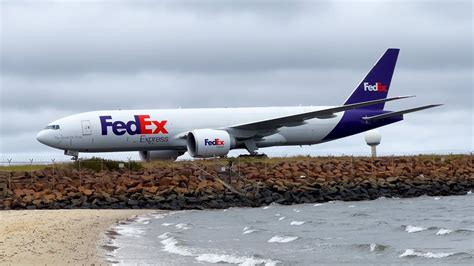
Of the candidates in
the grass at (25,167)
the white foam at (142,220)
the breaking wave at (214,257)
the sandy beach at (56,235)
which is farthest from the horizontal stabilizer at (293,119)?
the breaking wave at (214,257)

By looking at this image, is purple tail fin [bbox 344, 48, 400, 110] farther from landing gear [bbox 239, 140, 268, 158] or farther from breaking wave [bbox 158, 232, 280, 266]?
breaking wave [bbox 158, 232, 280, 266]

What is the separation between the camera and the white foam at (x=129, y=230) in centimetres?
2815

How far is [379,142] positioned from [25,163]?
19.9m

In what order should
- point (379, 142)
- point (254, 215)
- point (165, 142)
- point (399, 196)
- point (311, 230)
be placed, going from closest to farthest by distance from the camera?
point (311, 230) → point (254, 215) → point (399, 196) → point (165, 142) → point (379, 142)

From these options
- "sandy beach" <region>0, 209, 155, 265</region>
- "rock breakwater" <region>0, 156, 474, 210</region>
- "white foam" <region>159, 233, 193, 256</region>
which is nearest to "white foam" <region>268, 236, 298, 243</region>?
"white foam" <region>159, 233, 193, 256</region>

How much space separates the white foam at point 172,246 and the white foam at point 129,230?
2.61 ft

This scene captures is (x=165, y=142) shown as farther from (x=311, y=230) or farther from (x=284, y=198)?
(x=311, y=230)

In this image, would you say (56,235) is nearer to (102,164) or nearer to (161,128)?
(102,164)

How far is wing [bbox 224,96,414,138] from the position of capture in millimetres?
47938

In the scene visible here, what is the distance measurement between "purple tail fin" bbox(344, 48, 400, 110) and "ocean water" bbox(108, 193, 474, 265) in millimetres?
15719

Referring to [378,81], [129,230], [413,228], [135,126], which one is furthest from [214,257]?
[378,81]

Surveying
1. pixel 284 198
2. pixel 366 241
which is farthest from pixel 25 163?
pixel 366 241

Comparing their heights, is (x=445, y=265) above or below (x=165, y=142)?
below

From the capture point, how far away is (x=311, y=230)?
30.4 m
